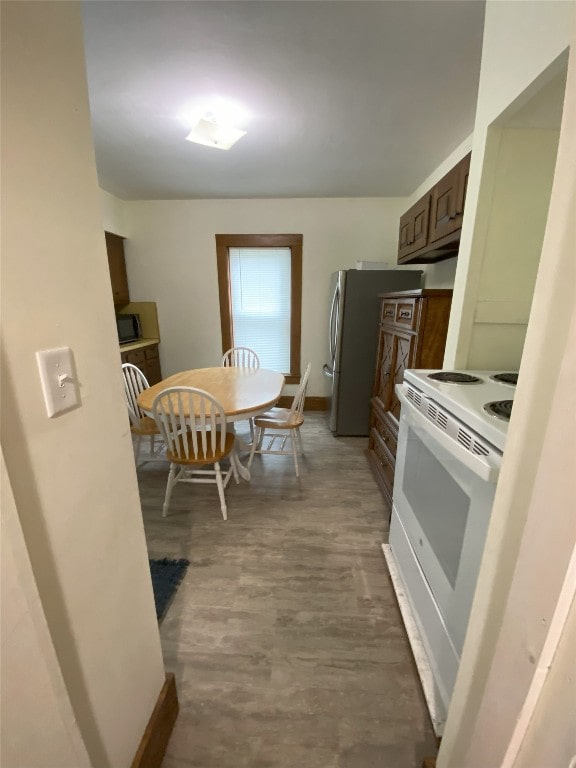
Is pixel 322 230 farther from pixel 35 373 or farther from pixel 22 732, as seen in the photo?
pixel 22 732

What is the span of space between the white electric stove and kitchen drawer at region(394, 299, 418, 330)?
0.55 m

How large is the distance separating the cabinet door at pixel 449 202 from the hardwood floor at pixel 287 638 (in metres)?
1.79

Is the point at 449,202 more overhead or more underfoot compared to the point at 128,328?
more overhead

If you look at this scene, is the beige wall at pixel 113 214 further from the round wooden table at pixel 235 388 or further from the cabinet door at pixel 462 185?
the cabinet door at pixel 462 185

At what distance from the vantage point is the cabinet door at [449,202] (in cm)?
157

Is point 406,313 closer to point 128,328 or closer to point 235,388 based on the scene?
point 235,388

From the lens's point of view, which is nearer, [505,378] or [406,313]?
[505,378]

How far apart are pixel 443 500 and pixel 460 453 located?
1.00 ft

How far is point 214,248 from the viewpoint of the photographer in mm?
3623

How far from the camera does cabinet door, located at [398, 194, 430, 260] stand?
210cm

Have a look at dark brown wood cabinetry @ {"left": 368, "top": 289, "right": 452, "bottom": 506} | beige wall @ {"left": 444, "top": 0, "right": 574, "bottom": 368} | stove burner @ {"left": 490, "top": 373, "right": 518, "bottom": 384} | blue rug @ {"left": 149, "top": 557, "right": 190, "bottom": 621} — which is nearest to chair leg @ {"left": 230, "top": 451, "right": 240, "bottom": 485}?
blue rug @ {"left": 149, "top": 557, "right": 190, "bottom": 621}

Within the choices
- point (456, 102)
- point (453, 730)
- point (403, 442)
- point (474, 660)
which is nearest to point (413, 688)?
point (453, 730)

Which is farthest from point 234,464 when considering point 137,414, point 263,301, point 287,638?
point 263,301

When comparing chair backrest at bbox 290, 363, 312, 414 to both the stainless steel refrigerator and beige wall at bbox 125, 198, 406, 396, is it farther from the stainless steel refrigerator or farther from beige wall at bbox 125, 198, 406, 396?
beige wall at bbox 125, 198, 406, 396
